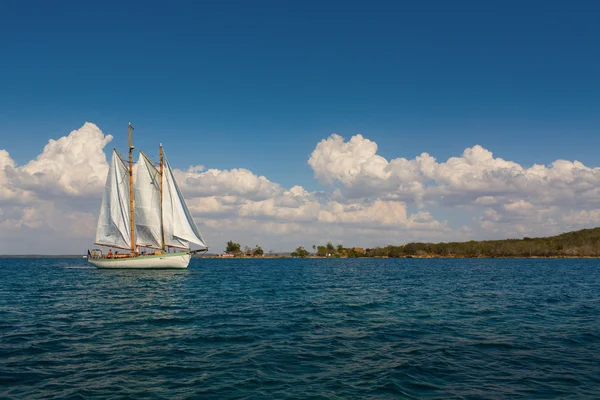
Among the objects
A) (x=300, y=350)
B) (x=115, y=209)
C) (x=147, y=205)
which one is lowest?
(x=300, y=350)

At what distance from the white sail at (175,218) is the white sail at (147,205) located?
5.80 feet

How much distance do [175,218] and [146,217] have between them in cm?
688

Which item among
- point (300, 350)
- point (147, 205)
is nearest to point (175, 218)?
point (147, 205)

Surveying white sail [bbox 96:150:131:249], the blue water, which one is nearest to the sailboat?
white sail [bbox 96:150:131:249]

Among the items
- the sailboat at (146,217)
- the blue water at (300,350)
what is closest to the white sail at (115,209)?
the sailboat at (146,217)

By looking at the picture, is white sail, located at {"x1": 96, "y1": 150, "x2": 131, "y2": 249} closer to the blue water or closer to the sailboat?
the sailboat

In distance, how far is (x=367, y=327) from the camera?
25281mm

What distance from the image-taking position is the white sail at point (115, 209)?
8475 centimetres

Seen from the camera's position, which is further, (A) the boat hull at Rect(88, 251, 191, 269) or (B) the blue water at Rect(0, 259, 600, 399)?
(A) the boat hull at Rect(88, 251, 191, 269)

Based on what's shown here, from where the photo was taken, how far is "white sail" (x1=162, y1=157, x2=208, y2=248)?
273 ft

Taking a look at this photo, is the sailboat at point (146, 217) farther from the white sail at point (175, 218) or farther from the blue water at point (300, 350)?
the blue water at point (300, 350)

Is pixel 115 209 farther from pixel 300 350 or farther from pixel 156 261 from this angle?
pixel 300 350

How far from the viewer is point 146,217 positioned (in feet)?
283

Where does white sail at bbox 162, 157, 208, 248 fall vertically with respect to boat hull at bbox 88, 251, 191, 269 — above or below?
above
